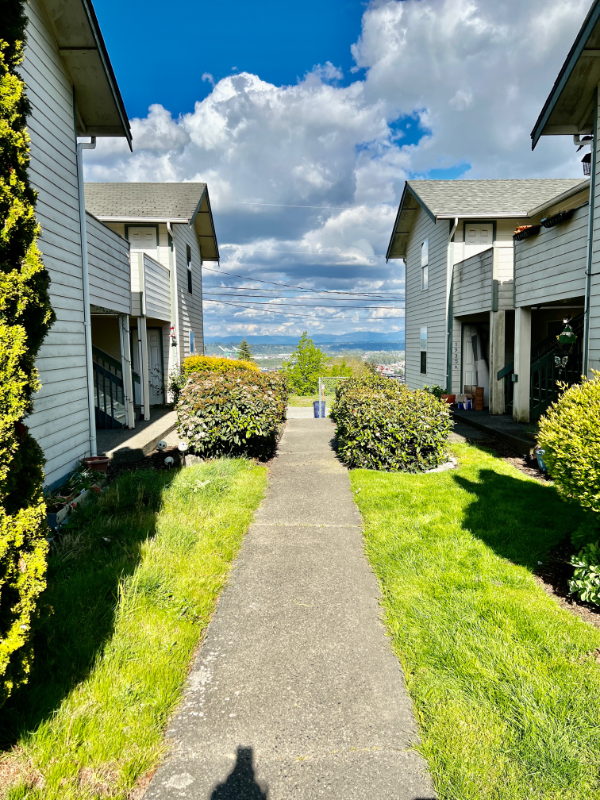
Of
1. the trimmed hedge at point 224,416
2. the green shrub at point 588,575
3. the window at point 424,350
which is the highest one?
the window at point 424,350

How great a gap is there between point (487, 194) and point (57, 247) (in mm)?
13462

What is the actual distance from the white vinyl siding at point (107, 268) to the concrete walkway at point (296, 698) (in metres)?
5.91

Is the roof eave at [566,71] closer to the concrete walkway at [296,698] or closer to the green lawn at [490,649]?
the green lawn at [490,649]

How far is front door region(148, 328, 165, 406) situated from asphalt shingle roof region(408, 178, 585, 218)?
9231 mm

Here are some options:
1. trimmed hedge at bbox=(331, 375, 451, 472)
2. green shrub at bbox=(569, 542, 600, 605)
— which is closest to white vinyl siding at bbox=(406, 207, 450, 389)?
trimmed hedge at bbox=(331, 375, 451, 472)

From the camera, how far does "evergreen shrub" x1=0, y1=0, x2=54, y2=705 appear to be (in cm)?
236

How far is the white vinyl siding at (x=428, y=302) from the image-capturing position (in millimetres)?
15739

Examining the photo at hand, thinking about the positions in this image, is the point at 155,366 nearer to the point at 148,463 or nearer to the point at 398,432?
the point at 148,463

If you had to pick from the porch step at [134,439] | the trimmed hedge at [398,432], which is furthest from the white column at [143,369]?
the trimmed hedge at [398,432]

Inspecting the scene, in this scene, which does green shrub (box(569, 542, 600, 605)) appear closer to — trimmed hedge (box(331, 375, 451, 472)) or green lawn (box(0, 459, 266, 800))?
green lawn (box(0, 459, 266, 800))

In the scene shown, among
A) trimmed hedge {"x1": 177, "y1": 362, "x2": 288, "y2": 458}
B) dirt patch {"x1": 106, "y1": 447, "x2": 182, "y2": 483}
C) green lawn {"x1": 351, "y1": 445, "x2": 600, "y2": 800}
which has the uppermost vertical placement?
trimmed hedge {"x1": 177, "y1": 362, "x2": 288, "y2": 458}

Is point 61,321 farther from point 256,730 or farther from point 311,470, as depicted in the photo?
point 256,730

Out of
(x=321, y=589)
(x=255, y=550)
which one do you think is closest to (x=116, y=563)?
(x=255, y=550)

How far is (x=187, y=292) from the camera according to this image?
17.9m
